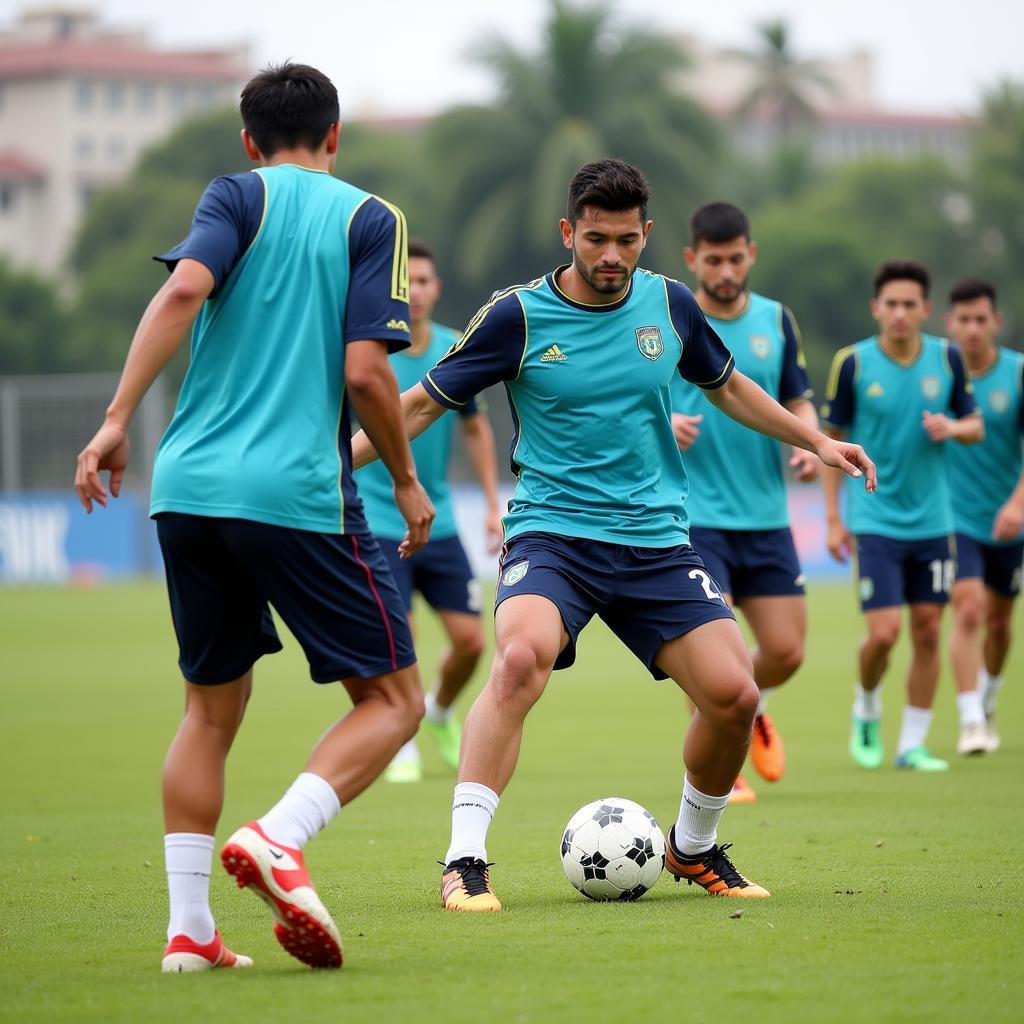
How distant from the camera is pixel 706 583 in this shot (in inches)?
259

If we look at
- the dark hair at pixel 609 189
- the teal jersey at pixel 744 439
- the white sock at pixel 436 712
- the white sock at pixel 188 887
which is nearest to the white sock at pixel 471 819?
the white sock at pixel 188 887

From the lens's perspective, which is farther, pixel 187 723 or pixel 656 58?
pixel 656 58

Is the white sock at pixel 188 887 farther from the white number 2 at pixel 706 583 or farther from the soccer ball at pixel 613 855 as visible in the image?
the white number 2 at pixel 706 583

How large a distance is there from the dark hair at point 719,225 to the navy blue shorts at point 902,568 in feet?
7.74

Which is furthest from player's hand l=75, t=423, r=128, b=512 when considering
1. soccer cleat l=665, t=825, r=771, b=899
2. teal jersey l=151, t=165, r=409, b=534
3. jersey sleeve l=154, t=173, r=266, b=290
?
soccer cleat l=665, t=825, r=771, b=899

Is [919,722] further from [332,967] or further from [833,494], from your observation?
[332,967]

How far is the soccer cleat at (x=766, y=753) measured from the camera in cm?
979

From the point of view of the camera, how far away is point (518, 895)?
656cm

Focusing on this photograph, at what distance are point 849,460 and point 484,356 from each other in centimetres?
131

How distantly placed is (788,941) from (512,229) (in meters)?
59.5

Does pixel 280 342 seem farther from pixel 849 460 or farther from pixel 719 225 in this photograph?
pixel 719 225

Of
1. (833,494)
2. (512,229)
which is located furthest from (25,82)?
(833,494)

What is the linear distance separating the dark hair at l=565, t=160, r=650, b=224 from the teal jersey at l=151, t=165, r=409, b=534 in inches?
47.5

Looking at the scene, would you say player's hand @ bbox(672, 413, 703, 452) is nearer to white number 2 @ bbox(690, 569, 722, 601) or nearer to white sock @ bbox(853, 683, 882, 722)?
white number 2 @ bbox(690, 569, 722, 601)
